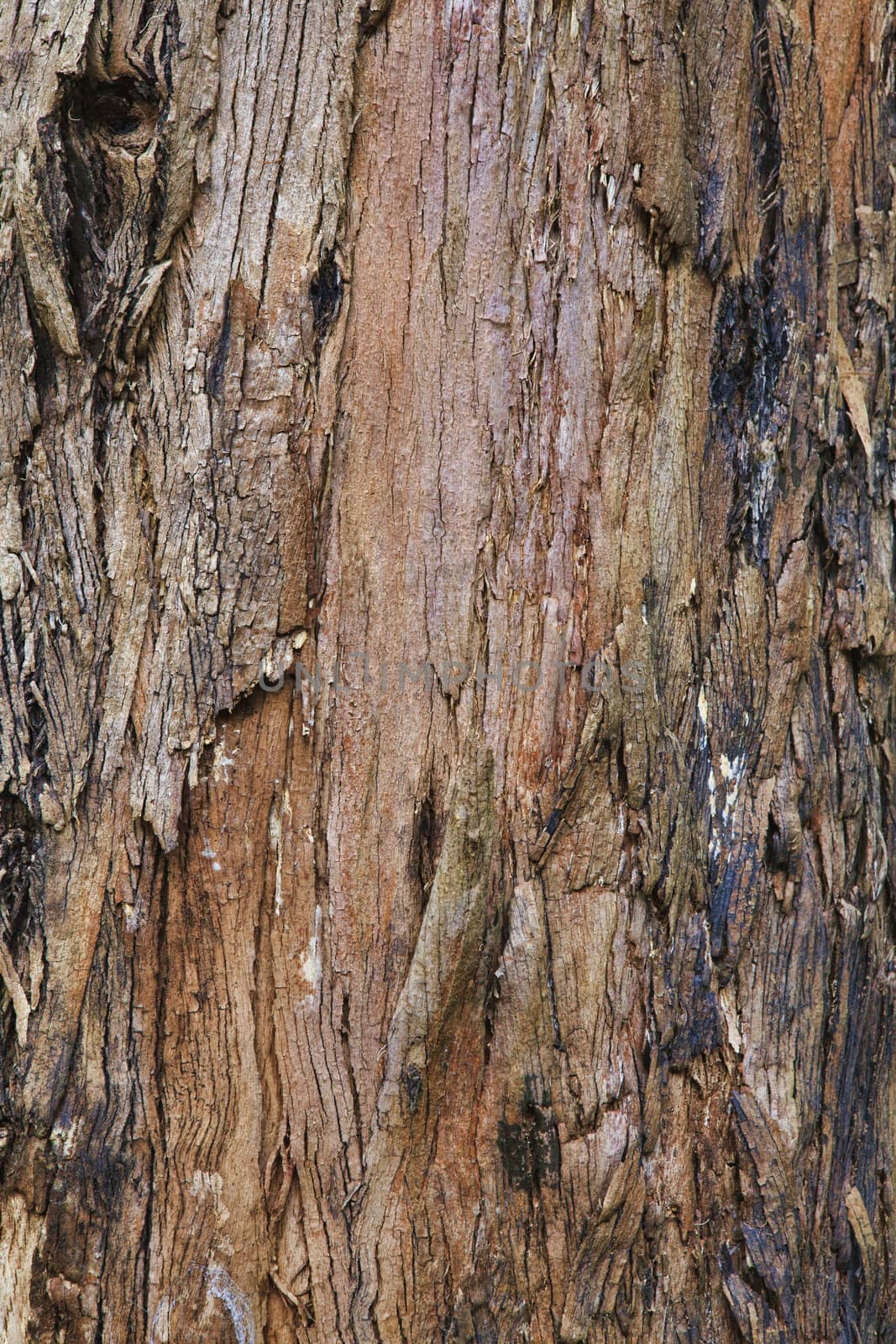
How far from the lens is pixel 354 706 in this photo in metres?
1.42

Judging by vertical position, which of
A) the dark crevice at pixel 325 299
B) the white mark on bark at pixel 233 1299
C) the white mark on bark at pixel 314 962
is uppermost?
the dark crevice at pixel 325 299

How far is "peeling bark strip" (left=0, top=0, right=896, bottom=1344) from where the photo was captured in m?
1.38

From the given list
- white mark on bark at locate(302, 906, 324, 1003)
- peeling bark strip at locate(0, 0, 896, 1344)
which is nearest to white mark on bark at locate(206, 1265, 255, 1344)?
peeling bark strip at locate(0, 0, 896, 1344)

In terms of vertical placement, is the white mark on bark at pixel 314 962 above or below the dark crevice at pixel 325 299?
below

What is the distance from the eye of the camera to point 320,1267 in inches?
54.7

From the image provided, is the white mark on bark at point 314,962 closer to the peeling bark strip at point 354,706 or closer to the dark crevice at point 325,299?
the peeling bark strip at point 354,706

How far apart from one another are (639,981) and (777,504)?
2.61 feet

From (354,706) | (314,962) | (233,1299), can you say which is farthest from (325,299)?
(233,1299)

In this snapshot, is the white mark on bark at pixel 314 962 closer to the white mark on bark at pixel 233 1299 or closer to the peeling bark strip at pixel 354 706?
the peeling bark strip at pixel 354 706

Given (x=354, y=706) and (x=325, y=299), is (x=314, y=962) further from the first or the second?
(x=325, y=299)

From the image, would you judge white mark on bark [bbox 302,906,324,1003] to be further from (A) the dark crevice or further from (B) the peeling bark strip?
(A) the dark crevice

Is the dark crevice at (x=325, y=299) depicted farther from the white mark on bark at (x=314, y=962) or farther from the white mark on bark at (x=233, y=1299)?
the white mark on bark at (x=233, y=1299)

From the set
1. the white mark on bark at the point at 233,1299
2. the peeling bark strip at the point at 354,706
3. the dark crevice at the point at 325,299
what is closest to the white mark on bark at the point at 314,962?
the peeling bark strip at the point at 354,706

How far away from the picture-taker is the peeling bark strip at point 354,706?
1.38 m
